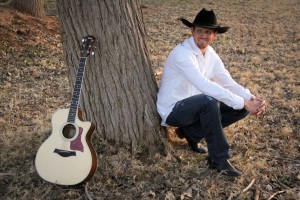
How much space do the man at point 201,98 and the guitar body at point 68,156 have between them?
3.15 ft

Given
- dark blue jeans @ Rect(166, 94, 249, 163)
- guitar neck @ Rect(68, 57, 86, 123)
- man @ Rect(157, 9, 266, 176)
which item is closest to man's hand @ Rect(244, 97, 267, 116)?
man @ Rect(157, 9, 266, 176)

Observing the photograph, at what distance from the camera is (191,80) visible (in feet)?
12.6

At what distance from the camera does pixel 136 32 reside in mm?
3861

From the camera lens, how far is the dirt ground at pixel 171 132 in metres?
3.68

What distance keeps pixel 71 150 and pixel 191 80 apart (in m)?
1.42

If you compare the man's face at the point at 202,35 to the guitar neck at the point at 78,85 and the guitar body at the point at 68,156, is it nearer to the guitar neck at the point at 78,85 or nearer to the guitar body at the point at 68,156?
the guitar neck at the point at 78,85

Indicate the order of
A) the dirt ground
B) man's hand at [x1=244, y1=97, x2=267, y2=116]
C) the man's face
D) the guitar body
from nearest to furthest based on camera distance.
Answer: the guitar body
the dirt ground
man's hand at [x1=244, y1=97, x2=267, y2=116]
the man's face

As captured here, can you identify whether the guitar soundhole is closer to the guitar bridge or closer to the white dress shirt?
the guitar bridge

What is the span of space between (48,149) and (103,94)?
0.81 metres

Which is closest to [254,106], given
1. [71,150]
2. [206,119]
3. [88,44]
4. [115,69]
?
[206,119]

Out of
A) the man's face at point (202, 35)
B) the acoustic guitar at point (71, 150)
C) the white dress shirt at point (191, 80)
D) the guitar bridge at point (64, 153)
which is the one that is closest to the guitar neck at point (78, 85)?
the acoustic guitar at point (71, 150)

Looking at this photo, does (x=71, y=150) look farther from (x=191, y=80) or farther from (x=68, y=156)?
(x=191, y=80)

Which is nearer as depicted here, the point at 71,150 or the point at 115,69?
the point at 71,150

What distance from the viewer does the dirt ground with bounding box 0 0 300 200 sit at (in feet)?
12.1
